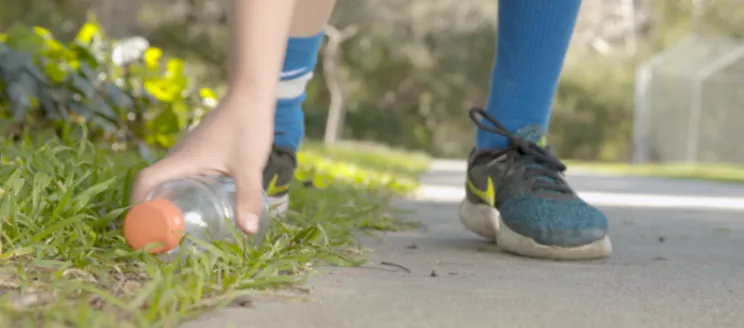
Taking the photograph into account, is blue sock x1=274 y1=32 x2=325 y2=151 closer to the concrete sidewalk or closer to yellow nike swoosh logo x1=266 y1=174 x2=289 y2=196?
yellow nike swoosh logo x1=266 y1=174 x2=289 y2=196

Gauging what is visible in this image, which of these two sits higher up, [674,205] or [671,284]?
[671,284]

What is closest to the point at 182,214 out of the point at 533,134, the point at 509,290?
the point at 509,290

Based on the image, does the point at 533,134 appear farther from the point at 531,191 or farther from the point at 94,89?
the point at 94,89

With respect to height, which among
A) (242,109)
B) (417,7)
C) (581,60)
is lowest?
(581,60)

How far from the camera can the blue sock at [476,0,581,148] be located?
1.92 meters

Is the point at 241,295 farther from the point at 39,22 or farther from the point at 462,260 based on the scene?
the point at 39,22

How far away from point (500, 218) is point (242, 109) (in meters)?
0.67

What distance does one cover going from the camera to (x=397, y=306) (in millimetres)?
1106

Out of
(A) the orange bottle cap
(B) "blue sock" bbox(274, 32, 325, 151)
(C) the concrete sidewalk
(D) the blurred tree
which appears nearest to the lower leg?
(B) "blue sock" bbox(274, 32, 325, 151)

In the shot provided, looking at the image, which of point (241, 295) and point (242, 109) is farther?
point (242, 109)

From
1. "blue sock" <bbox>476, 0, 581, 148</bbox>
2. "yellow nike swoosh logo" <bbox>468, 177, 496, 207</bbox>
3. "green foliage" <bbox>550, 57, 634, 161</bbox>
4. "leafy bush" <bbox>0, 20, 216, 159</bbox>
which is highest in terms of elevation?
"blue sock" <bbox>476, 0, 581, 148</bbox>

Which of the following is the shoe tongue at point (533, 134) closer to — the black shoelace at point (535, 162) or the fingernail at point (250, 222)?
the black shoelace at point (535, 162)

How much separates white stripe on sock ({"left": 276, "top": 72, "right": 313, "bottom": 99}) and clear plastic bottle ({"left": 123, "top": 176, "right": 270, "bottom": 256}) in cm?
67

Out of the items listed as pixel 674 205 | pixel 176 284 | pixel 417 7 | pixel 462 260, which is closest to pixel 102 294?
pixel 176 284
